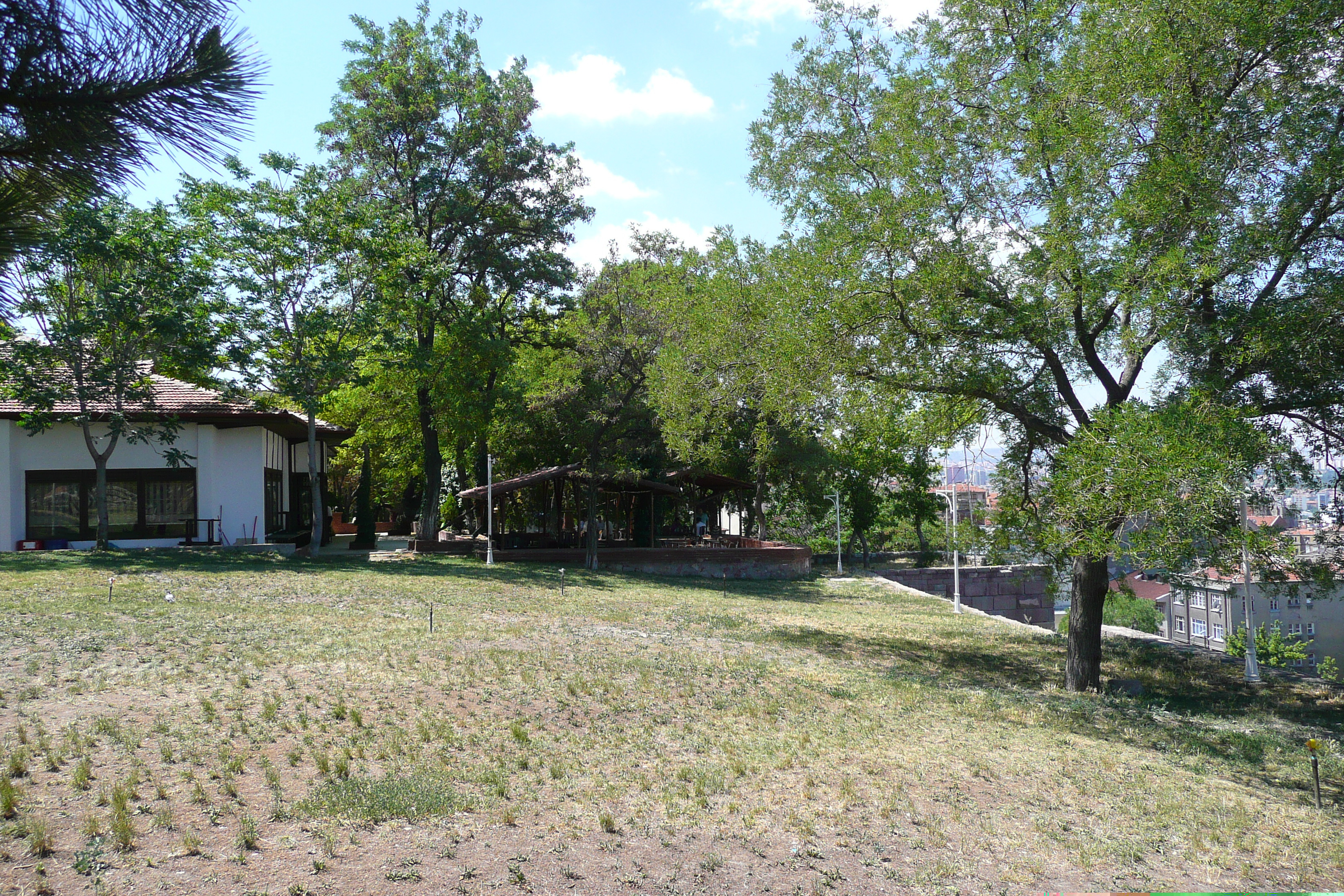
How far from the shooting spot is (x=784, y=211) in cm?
1369

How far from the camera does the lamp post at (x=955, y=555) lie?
43.1 ft

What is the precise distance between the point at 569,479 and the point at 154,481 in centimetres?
1218

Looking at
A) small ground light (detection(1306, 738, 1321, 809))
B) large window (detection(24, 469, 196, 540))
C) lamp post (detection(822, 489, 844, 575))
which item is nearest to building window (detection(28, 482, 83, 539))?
large window (detection(24, 469, 196, 540))

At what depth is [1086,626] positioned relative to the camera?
39.9 ft

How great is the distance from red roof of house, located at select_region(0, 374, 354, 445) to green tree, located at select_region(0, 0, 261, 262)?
22247 mm

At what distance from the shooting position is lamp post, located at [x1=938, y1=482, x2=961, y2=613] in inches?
518

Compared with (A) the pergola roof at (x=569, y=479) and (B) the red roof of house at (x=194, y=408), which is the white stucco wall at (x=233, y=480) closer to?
(B) the red roof of house at (x=194, y=408)

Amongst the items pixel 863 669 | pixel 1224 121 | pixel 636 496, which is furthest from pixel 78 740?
pixel 636 496

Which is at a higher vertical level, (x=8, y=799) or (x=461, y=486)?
(x=461, y=486)

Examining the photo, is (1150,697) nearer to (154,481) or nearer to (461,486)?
(154,481)

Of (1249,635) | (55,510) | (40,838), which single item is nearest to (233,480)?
(55,510)

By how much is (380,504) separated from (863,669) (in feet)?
136

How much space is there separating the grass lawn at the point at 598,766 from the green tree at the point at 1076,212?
2542 mm

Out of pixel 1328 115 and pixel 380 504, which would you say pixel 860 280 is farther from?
pixel 380 504
